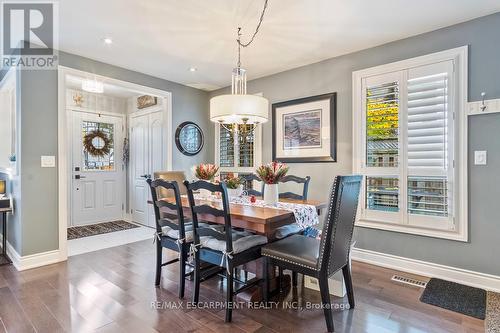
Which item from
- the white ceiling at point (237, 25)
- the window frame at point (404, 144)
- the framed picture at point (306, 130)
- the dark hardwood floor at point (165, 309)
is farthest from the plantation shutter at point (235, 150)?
the dark hardwood floor at point (165, 309)

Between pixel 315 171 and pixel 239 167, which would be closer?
pixel 315 171

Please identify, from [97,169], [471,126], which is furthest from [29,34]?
[471,126]

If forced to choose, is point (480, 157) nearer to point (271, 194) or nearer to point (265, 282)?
point (271, 194)

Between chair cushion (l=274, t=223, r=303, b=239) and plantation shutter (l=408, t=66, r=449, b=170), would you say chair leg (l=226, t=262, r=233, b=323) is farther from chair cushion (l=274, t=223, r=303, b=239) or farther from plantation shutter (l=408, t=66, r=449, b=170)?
plantation shutter (l=408, t=66, r=449, b=170)

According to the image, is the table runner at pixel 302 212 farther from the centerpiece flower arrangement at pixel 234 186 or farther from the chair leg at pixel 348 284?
the chair leg at pixel 348 284

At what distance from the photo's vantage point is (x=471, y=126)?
2.68 meters

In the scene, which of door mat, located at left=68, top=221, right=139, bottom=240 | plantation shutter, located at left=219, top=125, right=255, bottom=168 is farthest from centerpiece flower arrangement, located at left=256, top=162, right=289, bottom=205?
door mat, located at left=68, top=221, right=139, bottom=240

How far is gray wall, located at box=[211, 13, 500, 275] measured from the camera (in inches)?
102

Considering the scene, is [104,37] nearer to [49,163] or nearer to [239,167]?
[49,163]

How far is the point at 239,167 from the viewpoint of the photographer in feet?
15.5

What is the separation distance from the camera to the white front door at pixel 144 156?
4.88m

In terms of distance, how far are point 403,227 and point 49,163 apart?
4.09 meters

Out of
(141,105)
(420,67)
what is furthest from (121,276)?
(420,67)

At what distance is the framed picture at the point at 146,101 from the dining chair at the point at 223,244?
132 inches
